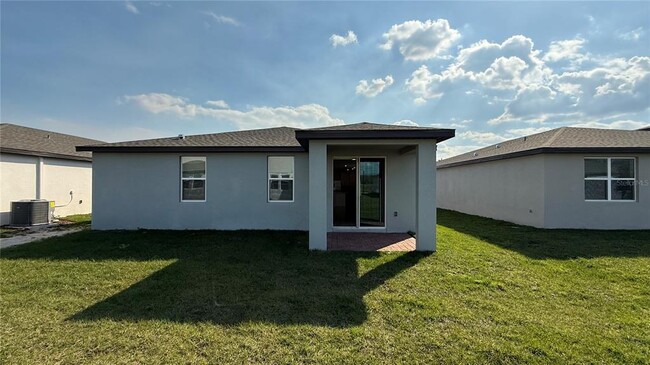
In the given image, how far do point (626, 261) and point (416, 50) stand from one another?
9107mm

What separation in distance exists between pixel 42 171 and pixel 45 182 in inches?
19.4

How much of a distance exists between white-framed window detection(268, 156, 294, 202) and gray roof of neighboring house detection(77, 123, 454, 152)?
0.47m

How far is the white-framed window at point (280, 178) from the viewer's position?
33.4ft

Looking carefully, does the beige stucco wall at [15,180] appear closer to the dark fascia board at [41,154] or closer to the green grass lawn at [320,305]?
the dark fascia board at [41,154]

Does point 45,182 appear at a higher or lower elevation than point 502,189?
higher

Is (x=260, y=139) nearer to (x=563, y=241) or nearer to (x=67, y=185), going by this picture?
(x=563, y=241)

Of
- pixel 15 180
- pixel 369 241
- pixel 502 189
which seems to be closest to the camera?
pixel 369 241

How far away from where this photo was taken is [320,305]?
14.0 feet

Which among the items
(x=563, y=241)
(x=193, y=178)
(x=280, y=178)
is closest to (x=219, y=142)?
(x=193, y=178)

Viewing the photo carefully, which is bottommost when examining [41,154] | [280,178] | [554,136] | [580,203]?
[580,203]

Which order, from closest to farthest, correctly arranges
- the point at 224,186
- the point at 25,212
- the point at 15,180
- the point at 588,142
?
the point at 224,186
the point at 588,142
the point at 25,212
the point at 15,180

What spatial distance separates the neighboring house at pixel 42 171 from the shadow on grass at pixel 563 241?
1688 centimetres

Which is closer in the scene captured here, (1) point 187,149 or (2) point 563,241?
(2) point 563,241

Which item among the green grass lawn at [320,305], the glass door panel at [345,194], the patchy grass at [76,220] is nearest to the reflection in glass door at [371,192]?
the glass door panel at [345,194]
